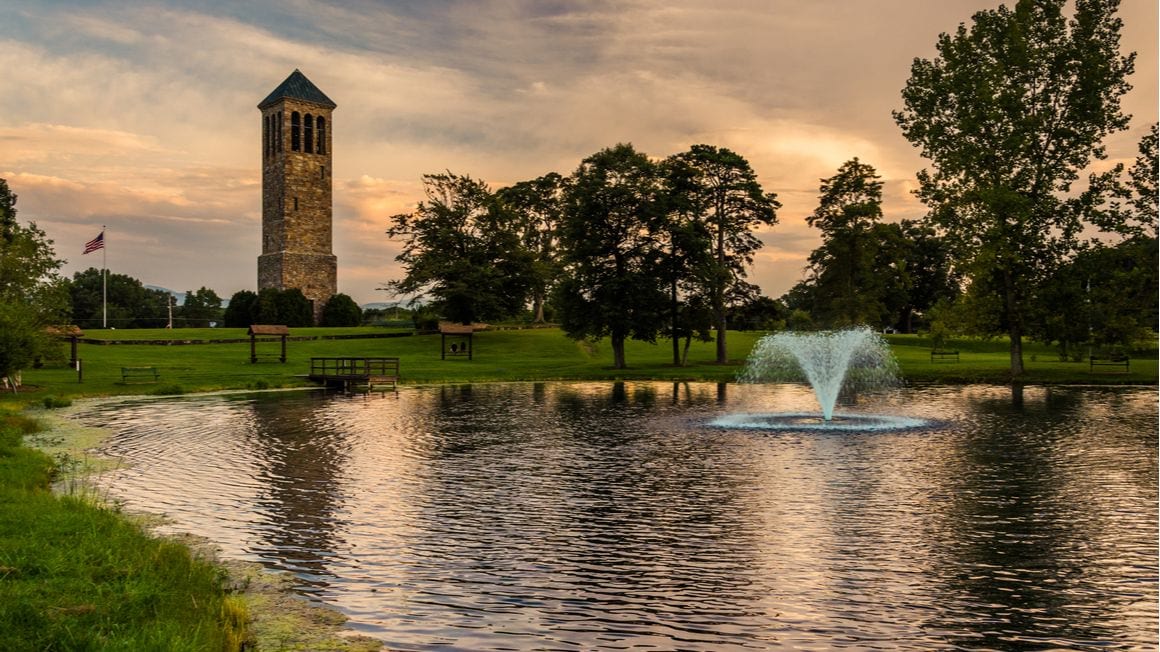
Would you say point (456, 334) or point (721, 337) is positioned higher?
point (456, 334)

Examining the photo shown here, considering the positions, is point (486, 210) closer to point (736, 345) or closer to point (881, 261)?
point (736, 345)

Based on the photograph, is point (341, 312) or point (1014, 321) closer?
point (1014, 321)

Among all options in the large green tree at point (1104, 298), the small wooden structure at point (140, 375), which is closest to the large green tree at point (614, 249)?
the large green tree at point (1104, 298)

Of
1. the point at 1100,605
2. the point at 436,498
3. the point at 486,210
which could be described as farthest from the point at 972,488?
the point at 486,210

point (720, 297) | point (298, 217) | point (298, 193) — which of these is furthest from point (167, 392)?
point (298, 193)

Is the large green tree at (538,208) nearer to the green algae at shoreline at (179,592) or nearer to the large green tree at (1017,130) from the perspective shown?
the large green tree at (1017,130)

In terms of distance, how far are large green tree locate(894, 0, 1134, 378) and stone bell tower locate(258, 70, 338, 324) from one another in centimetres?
7045

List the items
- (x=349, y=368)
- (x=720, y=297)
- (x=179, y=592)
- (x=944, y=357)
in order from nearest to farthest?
(x=179, y=592)
(x=349, y=368)
(x=720, y=297)
(x=944, y=357)

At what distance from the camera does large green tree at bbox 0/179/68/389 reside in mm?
38875

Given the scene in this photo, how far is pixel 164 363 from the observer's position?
58.8 m

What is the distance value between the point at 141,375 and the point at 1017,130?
50324 mm

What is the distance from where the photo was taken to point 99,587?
10.4 metres

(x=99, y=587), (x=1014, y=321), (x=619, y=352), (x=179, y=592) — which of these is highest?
(x=1014, y=321)

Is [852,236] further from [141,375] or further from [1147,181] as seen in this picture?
[141,375]
